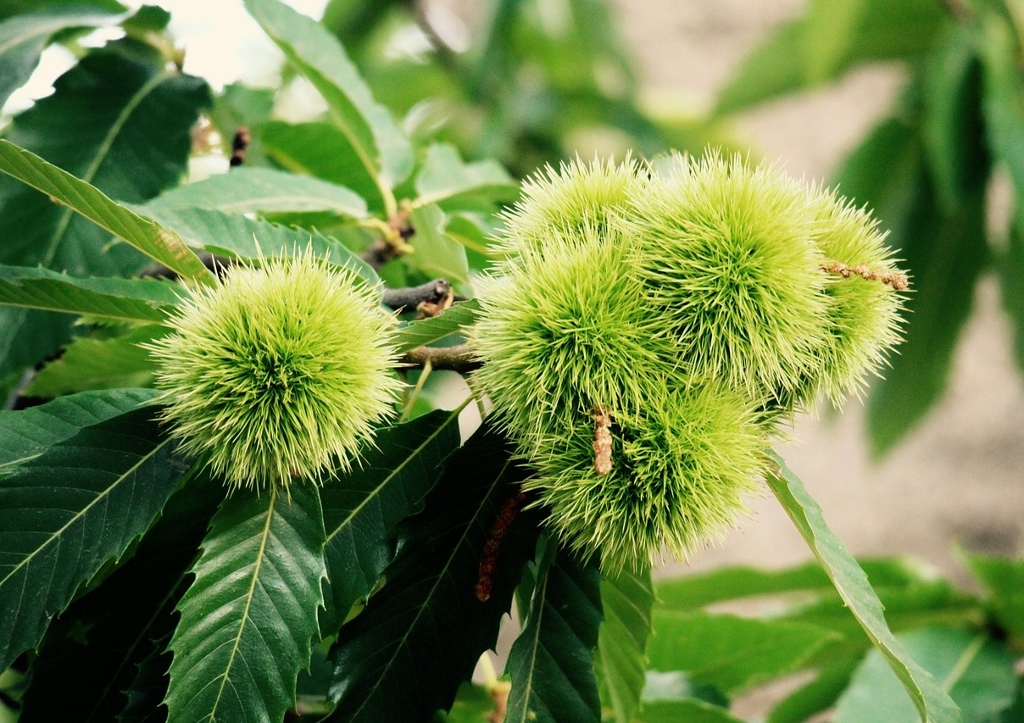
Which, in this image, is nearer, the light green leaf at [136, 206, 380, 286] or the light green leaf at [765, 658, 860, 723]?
the light green leaf at [136, 206, 380, 286]

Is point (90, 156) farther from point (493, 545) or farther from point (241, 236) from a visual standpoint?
point (493, 545)

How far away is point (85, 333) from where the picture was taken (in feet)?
3.65

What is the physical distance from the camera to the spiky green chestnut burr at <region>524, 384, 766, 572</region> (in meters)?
0.59

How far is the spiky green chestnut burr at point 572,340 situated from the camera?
591 mm

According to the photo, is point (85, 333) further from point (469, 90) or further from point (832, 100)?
point (832, 100)

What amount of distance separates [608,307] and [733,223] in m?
0.11

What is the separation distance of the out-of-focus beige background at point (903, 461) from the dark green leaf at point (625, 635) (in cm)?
247

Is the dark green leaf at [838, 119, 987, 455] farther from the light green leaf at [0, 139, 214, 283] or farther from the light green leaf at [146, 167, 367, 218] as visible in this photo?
the light green leaf at [0, 139, 214, 283]

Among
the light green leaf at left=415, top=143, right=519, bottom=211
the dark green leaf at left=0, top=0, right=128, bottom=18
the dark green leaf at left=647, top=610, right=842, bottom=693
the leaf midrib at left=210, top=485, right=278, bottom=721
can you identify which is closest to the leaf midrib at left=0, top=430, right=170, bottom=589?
the leaf midrib at left=210, top=485, right=278, bottom=721

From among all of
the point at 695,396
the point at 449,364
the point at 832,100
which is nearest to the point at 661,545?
the point at 695,396

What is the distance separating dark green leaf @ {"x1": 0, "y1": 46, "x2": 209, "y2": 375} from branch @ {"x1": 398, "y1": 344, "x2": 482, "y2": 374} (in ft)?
1.47

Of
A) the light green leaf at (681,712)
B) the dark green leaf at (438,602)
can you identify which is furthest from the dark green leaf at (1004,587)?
the dark green leaf at (438,602)

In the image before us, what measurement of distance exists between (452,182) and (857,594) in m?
0.65

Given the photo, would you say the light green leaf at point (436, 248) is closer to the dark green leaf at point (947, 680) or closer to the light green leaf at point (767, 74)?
the dark green leaf at point (947, 680)
